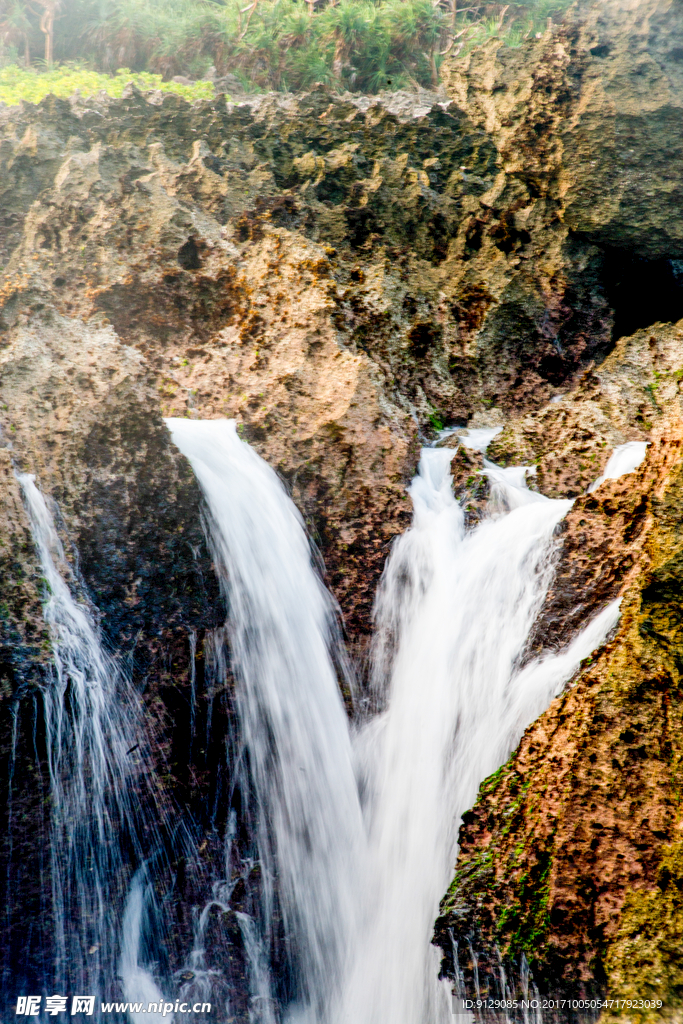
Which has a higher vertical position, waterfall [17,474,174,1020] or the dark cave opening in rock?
the dark cave opening in rock

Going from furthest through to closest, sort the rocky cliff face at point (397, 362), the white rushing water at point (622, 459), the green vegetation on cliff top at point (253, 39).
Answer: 1. the green vegetation on cliff top at point (253, 39)
2. the white rushing water at point (622, 459)
3. the rocky cliff face at point (397, 362)

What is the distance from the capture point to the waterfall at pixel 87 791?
3020 mm

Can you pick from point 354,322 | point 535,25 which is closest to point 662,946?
point 354,322

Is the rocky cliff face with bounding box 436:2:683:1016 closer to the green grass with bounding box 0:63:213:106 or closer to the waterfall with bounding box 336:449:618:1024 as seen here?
the waterfall with bounding box 336:449:618:1024

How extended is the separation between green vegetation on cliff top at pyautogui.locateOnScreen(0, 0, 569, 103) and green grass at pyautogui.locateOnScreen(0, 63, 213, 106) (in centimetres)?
2

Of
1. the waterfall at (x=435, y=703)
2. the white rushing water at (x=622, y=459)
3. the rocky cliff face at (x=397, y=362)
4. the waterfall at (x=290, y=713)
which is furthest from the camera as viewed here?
the white rushing water at (x=622, y=459)

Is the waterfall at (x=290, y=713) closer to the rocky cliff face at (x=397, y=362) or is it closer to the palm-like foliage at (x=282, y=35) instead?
the rocky cliff face at (x=397, y=362)

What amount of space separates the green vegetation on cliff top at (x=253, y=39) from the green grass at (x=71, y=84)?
0.08 feet

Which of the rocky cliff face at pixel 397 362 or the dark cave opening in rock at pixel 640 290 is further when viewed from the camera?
the dark cave opening in rock at pixel 640 290

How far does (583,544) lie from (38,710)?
258cm

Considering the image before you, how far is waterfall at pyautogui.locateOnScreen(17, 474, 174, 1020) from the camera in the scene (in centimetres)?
302

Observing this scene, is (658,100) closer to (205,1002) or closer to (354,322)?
(354,322)

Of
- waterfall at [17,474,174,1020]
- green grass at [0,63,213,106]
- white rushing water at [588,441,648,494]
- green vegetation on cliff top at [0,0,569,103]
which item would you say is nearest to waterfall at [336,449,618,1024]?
white rushing water at [588,441,648,494]

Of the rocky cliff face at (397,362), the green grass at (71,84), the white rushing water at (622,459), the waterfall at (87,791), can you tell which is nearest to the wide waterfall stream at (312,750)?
the waterfall at (87,791)
